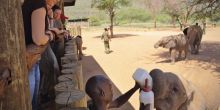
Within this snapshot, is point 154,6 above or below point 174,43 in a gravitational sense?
above

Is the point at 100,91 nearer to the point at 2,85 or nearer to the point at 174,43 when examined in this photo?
the point at 2,85

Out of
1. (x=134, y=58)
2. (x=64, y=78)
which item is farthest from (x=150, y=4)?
(x=64, y=78)

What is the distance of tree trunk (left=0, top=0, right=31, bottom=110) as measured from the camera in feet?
6.74

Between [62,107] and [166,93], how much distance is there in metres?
0.78

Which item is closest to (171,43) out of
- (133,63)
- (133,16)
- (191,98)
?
(133,63)

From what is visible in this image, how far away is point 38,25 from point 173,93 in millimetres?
1154

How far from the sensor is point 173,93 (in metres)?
2.98

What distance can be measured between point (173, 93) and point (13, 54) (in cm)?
137

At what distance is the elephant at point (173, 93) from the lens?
2.68m

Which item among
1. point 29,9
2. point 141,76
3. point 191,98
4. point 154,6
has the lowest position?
point 191,98

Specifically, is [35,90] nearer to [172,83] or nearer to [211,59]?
[172,83]

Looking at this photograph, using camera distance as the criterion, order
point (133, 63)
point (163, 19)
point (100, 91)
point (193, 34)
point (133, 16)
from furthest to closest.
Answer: point (133, 16), point (163, 19), point (193, 34), point (133, 63), point (100, 91)

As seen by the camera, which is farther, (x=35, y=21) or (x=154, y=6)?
(x=154, y=6)

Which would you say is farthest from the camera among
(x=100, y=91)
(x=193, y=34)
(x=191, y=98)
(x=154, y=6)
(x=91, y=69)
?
(x=154, y=6)
